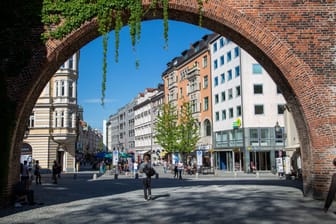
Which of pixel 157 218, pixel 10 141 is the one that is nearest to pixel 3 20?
pixel 10 141

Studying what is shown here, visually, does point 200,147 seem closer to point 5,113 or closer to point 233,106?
point 233,106

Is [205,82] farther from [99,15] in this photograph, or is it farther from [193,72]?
[99,15]

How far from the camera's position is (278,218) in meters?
9.38

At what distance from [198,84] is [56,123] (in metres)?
23.5

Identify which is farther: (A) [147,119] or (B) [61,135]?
(A) [147,119]

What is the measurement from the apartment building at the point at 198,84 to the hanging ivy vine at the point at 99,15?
36.2m

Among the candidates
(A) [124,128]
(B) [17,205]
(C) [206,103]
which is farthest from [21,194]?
(A) [124,128]

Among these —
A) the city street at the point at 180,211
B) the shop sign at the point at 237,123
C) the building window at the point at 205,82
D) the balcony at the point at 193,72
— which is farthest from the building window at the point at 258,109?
the city street at the point at 180,211

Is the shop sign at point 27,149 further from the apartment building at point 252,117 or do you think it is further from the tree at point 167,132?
the apartment building at point 252,117

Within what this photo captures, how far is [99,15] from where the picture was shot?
42.1 ft

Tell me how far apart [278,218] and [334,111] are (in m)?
5.13

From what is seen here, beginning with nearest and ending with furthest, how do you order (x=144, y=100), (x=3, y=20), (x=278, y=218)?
(x=278, y=218) < (x=3, y=20) < (x=144, y=100)

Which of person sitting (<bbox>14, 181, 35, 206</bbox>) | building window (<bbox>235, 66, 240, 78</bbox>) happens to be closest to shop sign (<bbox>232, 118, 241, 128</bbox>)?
building window (<bbox>235, 66, 240, 78</bbox>)

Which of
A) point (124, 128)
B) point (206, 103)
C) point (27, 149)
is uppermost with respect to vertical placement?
point (124, 128)
